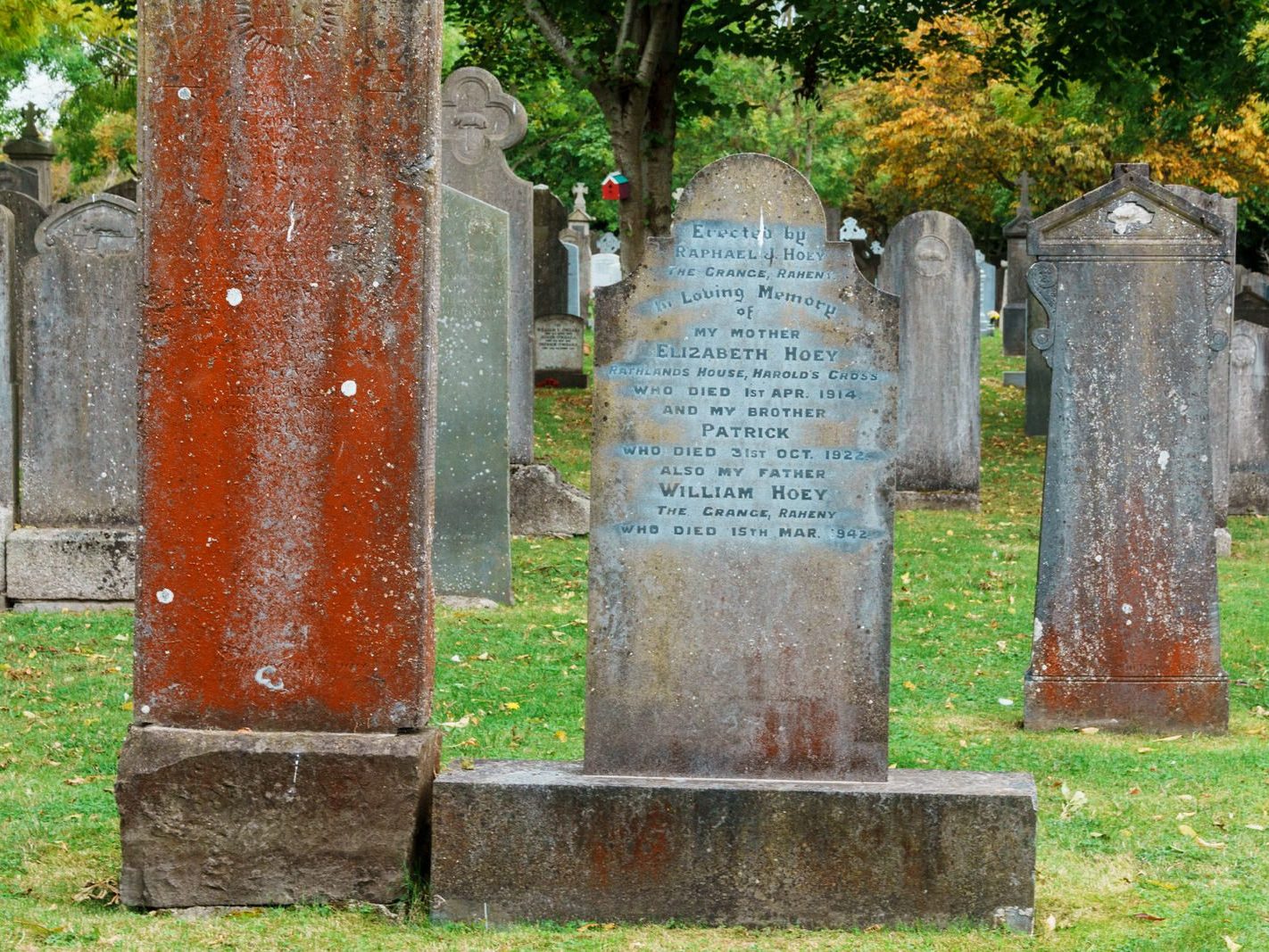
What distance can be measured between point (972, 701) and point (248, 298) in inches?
179

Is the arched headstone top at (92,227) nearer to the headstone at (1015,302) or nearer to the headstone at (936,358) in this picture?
the headstone at (936,358)

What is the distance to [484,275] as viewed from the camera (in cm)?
1031

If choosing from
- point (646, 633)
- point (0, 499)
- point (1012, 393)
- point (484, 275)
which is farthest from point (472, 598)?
point (1012, 393)

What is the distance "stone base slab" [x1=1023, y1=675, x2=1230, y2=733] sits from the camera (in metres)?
7.86

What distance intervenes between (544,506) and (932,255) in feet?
12.6

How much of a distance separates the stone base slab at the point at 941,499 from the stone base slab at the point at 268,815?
10898 millimetres

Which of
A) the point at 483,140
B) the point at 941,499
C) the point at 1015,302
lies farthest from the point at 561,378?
the point at 1015,302

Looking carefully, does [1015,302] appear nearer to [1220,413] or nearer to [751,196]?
[1220,413]

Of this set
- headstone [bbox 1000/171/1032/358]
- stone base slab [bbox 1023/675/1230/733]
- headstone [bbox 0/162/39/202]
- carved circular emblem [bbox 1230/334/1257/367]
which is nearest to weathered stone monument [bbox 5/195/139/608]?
stone base slab [bbox 1023/675/1230/733]

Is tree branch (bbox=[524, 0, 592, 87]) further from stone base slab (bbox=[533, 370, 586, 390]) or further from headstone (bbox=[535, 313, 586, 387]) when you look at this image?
stone base slab (bbox=[533, 370, 586, 390])

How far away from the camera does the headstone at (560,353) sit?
23125 millimetres

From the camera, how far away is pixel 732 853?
5.11 meters

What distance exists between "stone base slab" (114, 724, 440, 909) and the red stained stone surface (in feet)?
0.36

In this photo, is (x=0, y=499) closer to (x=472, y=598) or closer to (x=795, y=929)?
(x=472, y=598)
